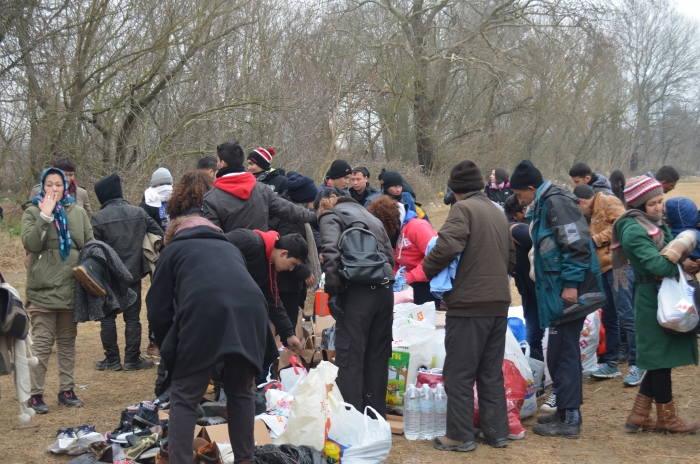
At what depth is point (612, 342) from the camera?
21.1ft

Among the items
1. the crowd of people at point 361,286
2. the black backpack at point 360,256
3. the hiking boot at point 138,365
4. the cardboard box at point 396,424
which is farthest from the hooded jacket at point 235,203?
the hiking boot at point 138,365

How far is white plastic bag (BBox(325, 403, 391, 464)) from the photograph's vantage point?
4320 mm

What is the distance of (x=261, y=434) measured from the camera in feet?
14.8

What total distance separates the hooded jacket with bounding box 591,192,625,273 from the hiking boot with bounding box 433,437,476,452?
8.50 feet

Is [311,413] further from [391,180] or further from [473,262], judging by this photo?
[391,180]

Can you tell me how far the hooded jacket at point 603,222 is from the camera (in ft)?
21.3

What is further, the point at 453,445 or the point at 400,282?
the point at 400,282

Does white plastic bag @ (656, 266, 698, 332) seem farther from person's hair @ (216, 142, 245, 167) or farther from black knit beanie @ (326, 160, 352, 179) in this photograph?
black knit beanie @ (326, 160, 352, 179)

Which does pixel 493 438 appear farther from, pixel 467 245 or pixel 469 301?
pixel 467 245

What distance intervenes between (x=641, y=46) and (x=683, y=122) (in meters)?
10.4

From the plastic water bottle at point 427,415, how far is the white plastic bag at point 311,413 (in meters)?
0.96

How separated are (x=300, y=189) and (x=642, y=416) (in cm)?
337

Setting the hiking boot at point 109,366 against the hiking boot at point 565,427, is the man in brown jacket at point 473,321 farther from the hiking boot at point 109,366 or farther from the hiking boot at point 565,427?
the hiking boot at point 109,366

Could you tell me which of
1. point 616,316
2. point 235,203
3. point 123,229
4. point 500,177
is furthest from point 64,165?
point 500,177
